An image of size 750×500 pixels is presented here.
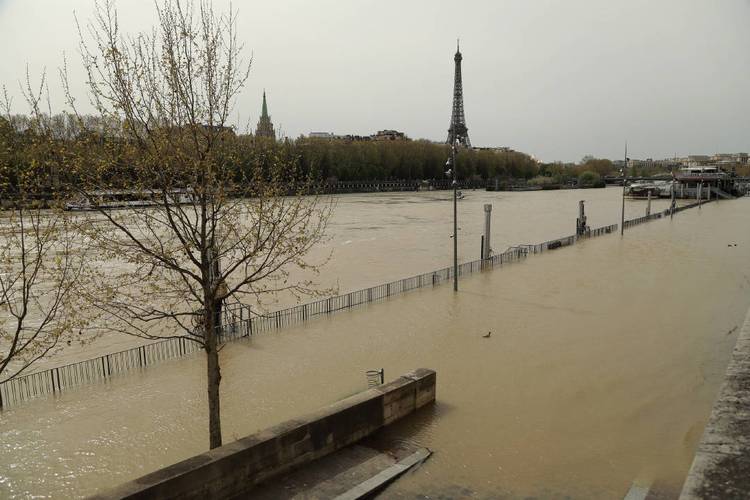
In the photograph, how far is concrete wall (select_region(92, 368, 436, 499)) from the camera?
7629 mm

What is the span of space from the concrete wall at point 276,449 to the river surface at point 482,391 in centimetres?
67

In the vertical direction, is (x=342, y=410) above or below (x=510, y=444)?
above

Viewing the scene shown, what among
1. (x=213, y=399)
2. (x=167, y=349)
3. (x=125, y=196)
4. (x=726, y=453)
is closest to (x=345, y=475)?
(x=213, y=399)

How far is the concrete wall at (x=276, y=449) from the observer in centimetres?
763

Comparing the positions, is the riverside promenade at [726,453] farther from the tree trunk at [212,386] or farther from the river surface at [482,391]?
the tree trunk at [212,386]

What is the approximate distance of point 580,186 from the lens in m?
170

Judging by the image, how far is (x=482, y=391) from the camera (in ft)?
45.0

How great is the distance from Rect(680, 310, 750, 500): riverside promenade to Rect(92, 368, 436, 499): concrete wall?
18.6ft

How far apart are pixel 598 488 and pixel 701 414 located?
4496 millimetres

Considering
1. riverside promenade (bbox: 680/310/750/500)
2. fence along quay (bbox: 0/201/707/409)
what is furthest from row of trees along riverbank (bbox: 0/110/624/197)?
riverside promenade (bbox: 680/310/750/500)

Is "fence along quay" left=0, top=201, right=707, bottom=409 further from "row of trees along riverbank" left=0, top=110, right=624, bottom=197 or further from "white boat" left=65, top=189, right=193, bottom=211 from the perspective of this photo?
"row of trees along riverbank" left=0, top=110, right=624, bottom=197

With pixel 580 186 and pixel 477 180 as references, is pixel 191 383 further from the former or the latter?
pixel 580 186

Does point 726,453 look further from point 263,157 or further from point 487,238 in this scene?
point 487,238

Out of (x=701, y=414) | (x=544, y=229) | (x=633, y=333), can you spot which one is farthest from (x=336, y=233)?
(x=701, y=414)
